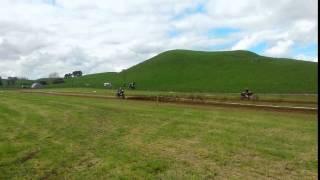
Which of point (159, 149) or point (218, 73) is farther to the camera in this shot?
point (218, 73)

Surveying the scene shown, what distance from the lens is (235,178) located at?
1059 centimetres

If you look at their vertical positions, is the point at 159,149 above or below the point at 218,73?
below

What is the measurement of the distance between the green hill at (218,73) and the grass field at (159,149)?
69821 millimetres

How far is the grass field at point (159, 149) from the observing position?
1146 centimetres

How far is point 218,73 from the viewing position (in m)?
128

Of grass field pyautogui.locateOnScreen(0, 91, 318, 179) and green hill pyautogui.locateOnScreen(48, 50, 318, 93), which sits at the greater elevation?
green hill pyautogui.locateOnScreen(48, 50, 318, 93)

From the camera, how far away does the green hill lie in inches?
3952

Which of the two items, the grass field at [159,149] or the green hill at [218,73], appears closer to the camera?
the grass field at [159,149]

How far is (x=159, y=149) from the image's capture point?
14.8m

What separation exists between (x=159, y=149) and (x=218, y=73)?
115 meters

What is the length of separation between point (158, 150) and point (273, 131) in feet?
19.4

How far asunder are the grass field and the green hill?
69.8m

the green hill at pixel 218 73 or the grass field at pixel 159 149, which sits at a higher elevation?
the green hill at pixel 218 73

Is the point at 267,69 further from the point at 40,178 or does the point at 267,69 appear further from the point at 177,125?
the point at 40,178
